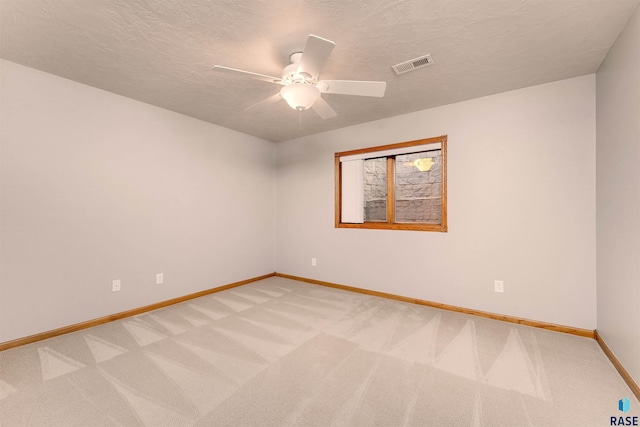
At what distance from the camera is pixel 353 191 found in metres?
4.04

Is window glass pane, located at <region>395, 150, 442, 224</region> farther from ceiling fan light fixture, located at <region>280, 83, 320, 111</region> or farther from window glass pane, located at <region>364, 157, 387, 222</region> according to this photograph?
ceiling fan light fixture, located at <region>280, 83, 320, 111</region>

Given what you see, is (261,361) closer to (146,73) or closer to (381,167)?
(146,73)

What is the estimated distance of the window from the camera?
333 cm

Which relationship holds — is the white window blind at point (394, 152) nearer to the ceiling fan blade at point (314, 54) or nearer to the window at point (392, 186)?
the window at point (392, 186)

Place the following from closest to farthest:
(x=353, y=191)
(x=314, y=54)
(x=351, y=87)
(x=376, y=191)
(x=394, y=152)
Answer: (x=314, y=54) → (x=351, y=87) → (x=394, y=152) → (x=353, y=191) → (x=376, y=191)

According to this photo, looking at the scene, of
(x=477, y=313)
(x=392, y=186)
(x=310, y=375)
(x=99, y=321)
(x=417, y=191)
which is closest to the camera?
(x=310, y=375)

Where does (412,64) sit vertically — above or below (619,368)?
above

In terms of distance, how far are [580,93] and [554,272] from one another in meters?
1.71

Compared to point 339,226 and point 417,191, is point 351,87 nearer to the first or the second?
point 339,226

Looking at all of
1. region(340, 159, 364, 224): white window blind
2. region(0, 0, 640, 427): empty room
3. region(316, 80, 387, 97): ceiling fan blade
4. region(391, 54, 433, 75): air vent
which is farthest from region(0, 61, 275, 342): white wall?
region(391, 54, 433, 75): air vent

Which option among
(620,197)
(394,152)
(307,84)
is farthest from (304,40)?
(620,197)

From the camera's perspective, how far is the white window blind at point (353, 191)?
3.96m

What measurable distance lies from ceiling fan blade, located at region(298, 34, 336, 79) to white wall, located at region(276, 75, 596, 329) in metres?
2.00

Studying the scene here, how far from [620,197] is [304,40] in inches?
102
